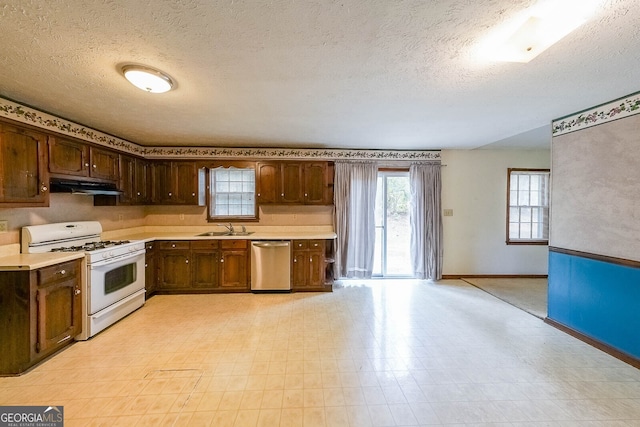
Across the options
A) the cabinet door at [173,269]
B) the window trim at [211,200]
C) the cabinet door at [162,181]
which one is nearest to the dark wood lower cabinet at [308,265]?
the window trim at [211,200]

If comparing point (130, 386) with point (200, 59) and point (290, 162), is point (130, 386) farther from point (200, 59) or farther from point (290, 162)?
point (290, 162)

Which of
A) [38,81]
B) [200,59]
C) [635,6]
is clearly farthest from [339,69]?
[38,81]

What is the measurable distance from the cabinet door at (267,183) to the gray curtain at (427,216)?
2426 mm

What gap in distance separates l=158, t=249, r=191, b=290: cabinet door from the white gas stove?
16.9 inches

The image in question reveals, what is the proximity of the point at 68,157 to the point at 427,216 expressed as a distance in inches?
203

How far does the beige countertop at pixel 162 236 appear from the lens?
7.47 ft

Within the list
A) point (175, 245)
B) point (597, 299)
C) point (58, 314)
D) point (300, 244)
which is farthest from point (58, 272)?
point (597, 299)

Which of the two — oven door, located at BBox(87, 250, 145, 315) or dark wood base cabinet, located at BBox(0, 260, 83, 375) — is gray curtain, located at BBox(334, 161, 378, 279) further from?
dark wood base cabinet, located at BBox(0, 260, 83, 375)

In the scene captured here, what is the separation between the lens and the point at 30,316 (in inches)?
86.5

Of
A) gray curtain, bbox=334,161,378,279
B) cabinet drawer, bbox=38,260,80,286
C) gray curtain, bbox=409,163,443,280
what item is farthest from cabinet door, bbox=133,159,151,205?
gray curtain, bbox=409,163,443,280

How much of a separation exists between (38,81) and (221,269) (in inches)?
115

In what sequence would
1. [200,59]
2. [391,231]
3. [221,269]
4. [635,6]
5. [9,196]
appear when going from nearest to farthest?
1. [635,6]
2. [200,59]
3. [9,196]
4. [221,269]
5. [391,231]

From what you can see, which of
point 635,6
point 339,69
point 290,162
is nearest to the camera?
point 635,6

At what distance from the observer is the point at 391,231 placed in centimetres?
496
